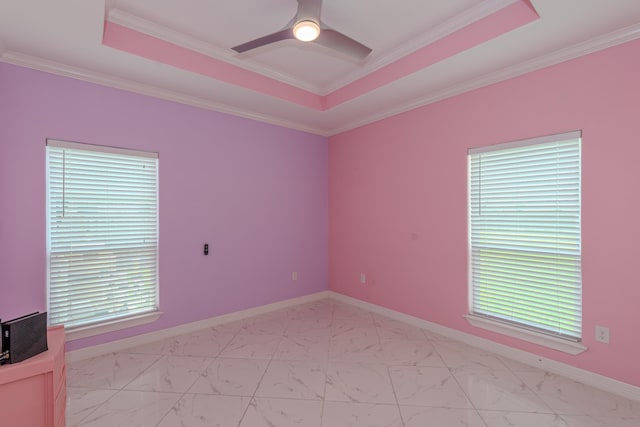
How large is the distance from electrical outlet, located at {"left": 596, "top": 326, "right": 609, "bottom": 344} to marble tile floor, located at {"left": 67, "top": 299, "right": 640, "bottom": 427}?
37 centimetres

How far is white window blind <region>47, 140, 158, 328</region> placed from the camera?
8.42ft

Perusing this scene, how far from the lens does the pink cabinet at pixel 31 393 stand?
1.49m

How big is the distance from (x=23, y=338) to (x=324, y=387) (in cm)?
190

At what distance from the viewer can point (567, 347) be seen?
91.6 inches

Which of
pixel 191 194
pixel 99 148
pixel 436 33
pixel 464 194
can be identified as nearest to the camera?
pixel 436 33

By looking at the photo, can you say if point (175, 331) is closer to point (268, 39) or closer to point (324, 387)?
point (324, 387)

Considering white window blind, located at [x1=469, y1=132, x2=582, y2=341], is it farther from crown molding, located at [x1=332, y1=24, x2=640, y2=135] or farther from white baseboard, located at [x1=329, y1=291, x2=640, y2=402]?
crown molding, located at [x1=332, y1=24, x2=640, y2=135]

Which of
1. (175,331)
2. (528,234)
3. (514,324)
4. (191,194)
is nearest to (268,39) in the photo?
(191,194)

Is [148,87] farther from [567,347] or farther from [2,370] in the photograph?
[567,347]

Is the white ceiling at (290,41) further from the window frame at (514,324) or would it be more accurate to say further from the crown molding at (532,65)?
the window frame at (514,324)

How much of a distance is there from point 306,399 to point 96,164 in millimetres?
2791

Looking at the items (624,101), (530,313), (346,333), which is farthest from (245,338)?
(624,101)

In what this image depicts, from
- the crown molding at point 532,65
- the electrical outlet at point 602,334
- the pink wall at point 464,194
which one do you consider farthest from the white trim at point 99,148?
the electrical outlet at point 602,334

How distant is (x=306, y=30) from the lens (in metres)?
1.90
